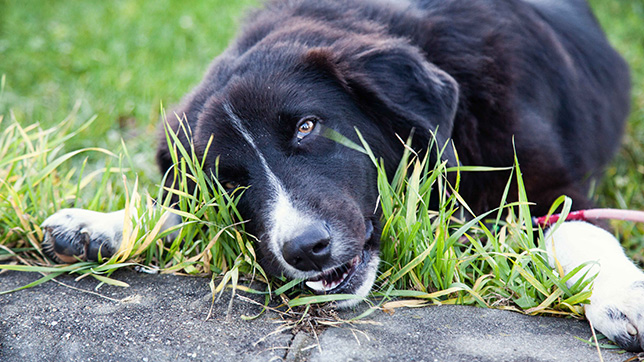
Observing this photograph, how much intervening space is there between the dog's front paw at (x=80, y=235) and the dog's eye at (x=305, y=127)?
0.98 meters

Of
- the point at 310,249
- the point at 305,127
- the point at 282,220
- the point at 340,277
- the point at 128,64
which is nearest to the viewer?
the point at 310,249

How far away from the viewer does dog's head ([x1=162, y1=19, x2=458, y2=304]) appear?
2.38 metres

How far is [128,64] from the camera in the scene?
5801 millimetres

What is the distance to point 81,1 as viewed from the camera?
25.0ft

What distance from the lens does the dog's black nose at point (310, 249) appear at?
7.33 feet

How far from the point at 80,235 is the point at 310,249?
114 cm

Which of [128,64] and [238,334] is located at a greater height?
[128,64]

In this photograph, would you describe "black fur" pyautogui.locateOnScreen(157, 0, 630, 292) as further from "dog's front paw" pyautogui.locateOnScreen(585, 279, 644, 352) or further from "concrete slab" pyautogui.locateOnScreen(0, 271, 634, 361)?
"dog's front paw" pyautogui.locateOnScreen(585, 279, 644, 352)

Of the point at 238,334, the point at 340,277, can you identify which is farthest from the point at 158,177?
→ the point at 238,334

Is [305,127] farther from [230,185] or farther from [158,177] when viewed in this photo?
[158,177]

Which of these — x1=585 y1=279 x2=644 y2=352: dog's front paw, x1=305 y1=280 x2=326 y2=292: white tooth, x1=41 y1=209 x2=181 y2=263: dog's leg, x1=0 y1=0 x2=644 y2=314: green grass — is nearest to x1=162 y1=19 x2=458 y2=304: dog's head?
x1=305 y1=280 x2=326 y2=292: white tooth

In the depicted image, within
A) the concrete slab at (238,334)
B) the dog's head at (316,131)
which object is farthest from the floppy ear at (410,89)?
the concrete slab at (238,334)

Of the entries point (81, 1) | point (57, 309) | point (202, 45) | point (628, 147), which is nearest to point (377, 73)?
point (57, 309)

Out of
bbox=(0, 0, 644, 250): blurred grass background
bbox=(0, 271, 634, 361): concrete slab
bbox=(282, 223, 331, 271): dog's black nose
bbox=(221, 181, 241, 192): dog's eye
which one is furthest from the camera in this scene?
bbox=(0, 0, 644, 250): blurred grass background
